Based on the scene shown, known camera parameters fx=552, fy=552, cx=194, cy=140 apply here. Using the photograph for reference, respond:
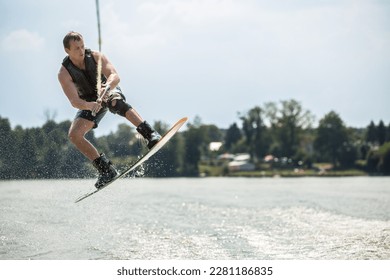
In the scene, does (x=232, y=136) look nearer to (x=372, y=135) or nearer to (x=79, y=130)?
(x=372, y=135)

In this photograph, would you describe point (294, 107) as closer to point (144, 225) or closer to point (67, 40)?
point (144, 225)

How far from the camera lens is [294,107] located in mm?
64250

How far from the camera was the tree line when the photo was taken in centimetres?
1756

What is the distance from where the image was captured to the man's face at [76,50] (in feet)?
16.9

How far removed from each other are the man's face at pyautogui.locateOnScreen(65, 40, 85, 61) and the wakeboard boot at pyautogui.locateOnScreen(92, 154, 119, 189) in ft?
3.68

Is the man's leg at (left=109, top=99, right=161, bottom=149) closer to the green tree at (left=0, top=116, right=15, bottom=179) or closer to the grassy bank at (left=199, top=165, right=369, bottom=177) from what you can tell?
the green tree at (left=0, top=116, right=15, bottom=179)

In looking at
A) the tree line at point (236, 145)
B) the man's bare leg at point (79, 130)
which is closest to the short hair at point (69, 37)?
the man's bare leg at point (79, 130)

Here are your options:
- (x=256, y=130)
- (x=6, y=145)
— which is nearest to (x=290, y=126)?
(x=256, y=130)

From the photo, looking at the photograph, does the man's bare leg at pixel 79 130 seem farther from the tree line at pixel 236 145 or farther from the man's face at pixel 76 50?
the tree line at pixel 236 145

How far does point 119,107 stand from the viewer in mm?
5469
